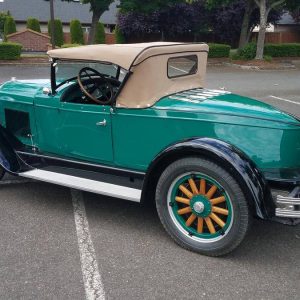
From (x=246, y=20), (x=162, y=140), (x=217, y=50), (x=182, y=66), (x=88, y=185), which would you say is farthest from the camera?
(x=246, y=20)

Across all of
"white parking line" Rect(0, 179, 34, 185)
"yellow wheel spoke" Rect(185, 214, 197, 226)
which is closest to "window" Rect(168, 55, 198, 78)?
"yellow wheel spoke" Rect(185, 214, 197, 226)

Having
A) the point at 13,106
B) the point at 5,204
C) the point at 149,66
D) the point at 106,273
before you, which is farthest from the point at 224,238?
the point at 13,106

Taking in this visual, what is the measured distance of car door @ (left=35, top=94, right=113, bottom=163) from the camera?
3654mm

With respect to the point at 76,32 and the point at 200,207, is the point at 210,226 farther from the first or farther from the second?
the point at 76,32

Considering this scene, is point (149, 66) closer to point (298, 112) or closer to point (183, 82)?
point (183, 82)

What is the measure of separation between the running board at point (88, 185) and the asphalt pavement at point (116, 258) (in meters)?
0.35

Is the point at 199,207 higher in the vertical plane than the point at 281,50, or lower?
higher

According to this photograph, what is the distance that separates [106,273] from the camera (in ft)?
9.67

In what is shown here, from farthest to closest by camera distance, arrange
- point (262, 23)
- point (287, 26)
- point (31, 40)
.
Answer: point (287, 26) < point (31, 40) < point (262, 23)

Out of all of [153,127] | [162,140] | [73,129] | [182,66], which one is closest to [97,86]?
[73,129]

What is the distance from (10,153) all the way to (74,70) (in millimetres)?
1082

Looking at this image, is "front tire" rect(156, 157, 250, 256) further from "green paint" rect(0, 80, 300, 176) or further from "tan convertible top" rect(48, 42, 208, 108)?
"tan convertible top" rect(48, 42, 208, 108)

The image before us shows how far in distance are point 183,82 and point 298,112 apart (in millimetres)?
5370

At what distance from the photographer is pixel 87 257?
10.3ft
